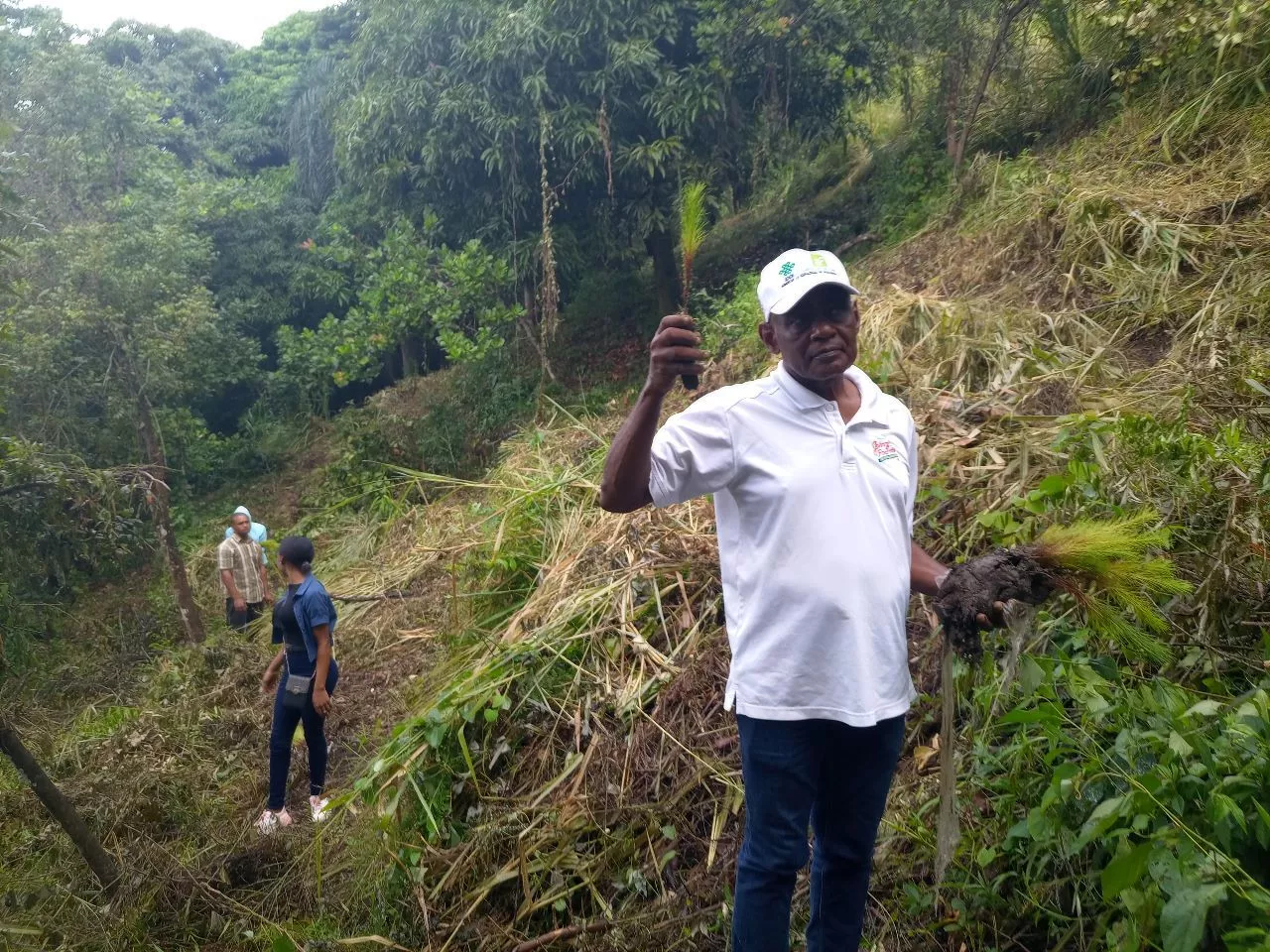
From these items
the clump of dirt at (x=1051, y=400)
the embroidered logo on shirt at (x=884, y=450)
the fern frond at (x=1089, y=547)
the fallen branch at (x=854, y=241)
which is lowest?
the fallen branch at (x=854, y=241)

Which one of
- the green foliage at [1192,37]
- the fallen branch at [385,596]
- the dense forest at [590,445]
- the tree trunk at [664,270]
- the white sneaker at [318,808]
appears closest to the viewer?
the dense forest at [590,445]

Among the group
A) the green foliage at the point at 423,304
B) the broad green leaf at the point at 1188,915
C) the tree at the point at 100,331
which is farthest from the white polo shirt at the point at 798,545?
the green foliage at the point at 423,304

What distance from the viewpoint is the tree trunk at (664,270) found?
→ 1062 centimetres

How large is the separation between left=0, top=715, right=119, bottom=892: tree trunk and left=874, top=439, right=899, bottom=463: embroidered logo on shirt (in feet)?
10.6

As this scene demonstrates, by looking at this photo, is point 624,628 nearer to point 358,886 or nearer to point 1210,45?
point 358,886

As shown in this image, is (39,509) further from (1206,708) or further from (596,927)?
(1206,708)

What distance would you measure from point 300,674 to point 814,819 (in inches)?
115

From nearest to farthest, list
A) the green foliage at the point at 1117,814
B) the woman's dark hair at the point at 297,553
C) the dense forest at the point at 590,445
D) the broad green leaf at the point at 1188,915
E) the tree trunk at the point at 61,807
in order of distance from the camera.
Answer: the broad green leaf at the point at 1188,915 < the green foliage at the point at 1117,814 < the dense forest at the point at 590,445 < the tree trunk at the point at 61,807 < the woman's dark hair at the point at 297,553

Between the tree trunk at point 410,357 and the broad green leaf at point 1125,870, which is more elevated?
the broad green leaf at point 1125,870

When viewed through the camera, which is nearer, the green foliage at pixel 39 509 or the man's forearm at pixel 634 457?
the man's forearm at pixel 634 457

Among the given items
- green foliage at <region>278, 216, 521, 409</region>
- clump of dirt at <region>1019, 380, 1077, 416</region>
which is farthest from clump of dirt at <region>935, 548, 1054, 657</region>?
green foliage at <region>278, 216, 521, 409</region>

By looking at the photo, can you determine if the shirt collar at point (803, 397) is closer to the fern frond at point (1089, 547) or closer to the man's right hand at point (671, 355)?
the man's right hand at point (671, 355)

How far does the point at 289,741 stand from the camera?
14.0 ft

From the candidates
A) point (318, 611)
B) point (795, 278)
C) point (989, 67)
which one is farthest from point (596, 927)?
point (989, 67)
